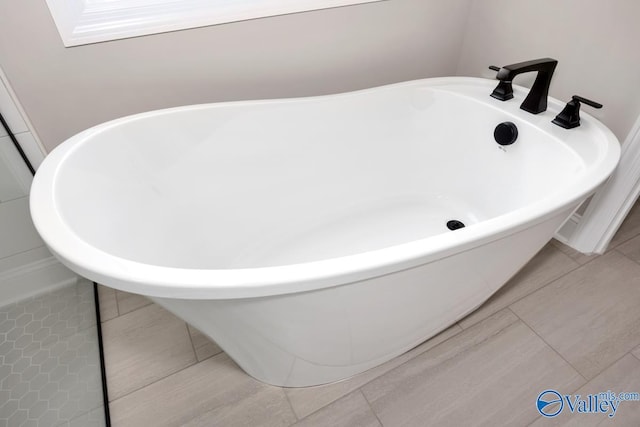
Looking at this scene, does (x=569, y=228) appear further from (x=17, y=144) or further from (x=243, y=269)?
(x=17, y=144)

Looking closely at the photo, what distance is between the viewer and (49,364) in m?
0.87

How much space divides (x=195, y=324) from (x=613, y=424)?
1.04 meters

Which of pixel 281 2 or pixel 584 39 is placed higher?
pixel 281 2

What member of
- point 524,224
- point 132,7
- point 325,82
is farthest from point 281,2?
point 524,224

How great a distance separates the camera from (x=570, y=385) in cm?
95

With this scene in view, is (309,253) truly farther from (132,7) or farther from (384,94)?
(132,7)

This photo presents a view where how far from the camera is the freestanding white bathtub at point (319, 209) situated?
604 millimetres

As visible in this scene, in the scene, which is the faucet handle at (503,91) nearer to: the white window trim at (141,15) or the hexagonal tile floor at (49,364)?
the white window trim at (141,15)

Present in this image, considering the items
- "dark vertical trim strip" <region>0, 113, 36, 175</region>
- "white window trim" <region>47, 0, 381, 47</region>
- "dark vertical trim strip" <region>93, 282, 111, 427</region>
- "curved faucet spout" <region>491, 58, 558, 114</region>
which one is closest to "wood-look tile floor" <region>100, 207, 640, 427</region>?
"dark vertical trim strip" <region>93, 282, 111, 427</region>

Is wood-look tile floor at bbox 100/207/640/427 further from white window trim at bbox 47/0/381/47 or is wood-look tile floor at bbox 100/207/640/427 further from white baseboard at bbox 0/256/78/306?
white window trim at bbox 47/0/381/47

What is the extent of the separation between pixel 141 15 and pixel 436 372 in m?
1.30

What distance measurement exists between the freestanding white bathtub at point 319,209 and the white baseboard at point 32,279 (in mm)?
429

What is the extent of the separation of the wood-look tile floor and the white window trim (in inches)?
32.1

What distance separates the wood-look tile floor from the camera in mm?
906
